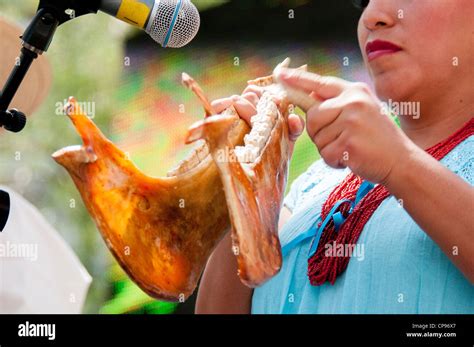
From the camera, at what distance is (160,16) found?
91 cm

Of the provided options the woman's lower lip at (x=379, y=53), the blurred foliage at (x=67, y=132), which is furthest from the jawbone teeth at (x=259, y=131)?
the blurred foliage at (x=67, y=132)

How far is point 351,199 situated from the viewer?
868 mm

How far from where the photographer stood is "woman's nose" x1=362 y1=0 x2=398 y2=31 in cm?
83

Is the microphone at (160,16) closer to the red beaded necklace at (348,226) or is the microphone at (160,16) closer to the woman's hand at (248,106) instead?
the woman's hand at (248,106)

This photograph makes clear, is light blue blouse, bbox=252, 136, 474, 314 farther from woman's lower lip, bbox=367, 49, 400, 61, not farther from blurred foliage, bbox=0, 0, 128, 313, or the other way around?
blurred foliage, bbox=0, 0, 128, 313

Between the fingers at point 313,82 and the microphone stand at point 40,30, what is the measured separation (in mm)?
283

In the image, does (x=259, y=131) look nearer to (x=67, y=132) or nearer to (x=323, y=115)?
(x=323, y=115)

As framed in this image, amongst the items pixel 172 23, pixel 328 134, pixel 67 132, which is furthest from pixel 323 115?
pixel 67 132

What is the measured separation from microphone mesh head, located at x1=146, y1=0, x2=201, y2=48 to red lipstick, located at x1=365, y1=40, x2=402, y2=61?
240 millimetres

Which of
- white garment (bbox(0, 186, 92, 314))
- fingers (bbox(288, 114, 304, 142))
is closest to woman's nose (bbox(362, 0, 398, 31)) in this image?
fingers (bbox(288, 114, 304, 142))
